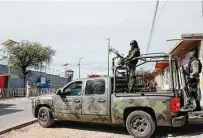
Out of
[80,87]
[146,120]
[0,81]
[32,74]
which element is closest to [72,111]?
[80,87]

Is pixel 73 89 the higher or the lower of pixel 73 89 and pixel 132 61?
the lower

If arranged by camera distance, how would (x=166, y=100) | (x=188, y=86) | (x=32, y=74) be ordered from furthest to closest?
(x=32, y=74) → (x=188, y=86) → (x=166, y=100)

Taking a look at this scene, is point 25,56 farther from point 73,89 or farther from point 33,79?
point 73,89

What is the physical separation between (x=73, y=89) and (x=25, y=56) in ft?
109

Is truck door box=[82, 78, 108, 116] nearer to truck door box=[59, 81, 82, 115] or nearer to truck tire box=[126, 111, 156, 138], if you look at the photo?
truck door box=[59, 81, 82, 115]

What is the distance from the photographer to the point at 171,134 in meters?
8.51

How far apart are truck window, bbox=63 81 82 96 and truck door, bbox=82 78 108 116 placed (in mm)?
293

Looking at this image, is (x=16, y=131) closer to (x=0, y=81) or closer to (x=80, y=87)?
(x=80, y=87)

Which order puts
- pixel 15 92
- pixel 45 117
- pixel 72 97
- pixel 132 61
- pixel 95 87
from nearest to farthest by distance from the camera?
pixel 95 87
pixel 132 61
pixel 72 97
pixel 45 117
pixel 15 92

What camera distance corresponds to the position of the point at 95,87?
9461 mm

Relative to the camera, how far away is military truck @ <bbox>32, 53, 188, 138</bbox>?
810 cm

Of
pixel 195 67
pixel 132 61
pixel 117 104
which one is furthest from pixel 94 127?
pixel 195 67

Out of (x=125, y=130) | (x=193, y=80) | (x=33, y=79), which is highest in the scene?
(x=33, y=79)

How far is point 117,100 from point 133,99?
496mm
